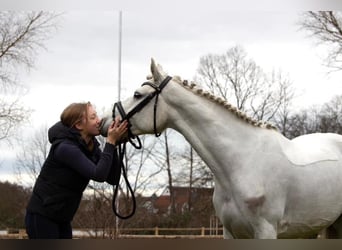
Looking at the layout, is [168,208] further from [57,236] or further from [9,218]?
[57,236]

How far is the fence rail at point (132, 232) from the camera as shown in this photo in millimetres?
6000

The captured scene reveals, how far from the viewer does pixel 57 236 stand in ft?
7.34

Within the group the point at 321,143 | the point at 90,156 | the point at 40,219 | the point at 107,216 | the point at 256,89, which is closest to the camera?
the point at 40,219

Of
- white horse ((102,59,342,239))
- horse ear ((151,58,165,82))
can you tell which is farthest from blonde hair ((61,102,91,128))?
horse ear ((151,58,165,82))

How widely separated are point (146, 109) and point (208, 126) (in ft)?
1.18

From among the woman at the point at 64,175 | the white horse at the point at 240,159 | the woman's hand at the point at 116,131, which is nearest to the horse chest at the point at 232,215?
the white horse at the point at 240,159

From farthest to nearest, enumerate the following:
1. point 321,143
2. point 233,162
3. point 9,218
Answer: point 9,218
point 321,143
point 233,162

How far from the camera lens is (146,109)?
2898 mm

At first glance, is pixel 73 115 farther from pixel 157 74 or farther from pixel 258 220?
pixel 258 220

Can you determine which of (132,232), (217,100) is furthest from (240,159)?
(132,232)

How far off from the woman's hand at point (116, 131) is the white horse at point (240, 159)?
101 millimetres

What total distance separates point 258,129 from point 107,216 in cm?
367

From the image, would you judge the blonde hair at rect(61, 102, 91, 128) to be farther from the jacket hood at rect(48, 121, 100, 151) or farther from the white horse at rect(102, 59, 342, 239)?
the white horse at rect(102, 59, 342, 239)

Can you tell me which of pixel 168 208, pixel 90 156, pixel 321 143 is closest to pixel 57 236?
pixel 90 156
